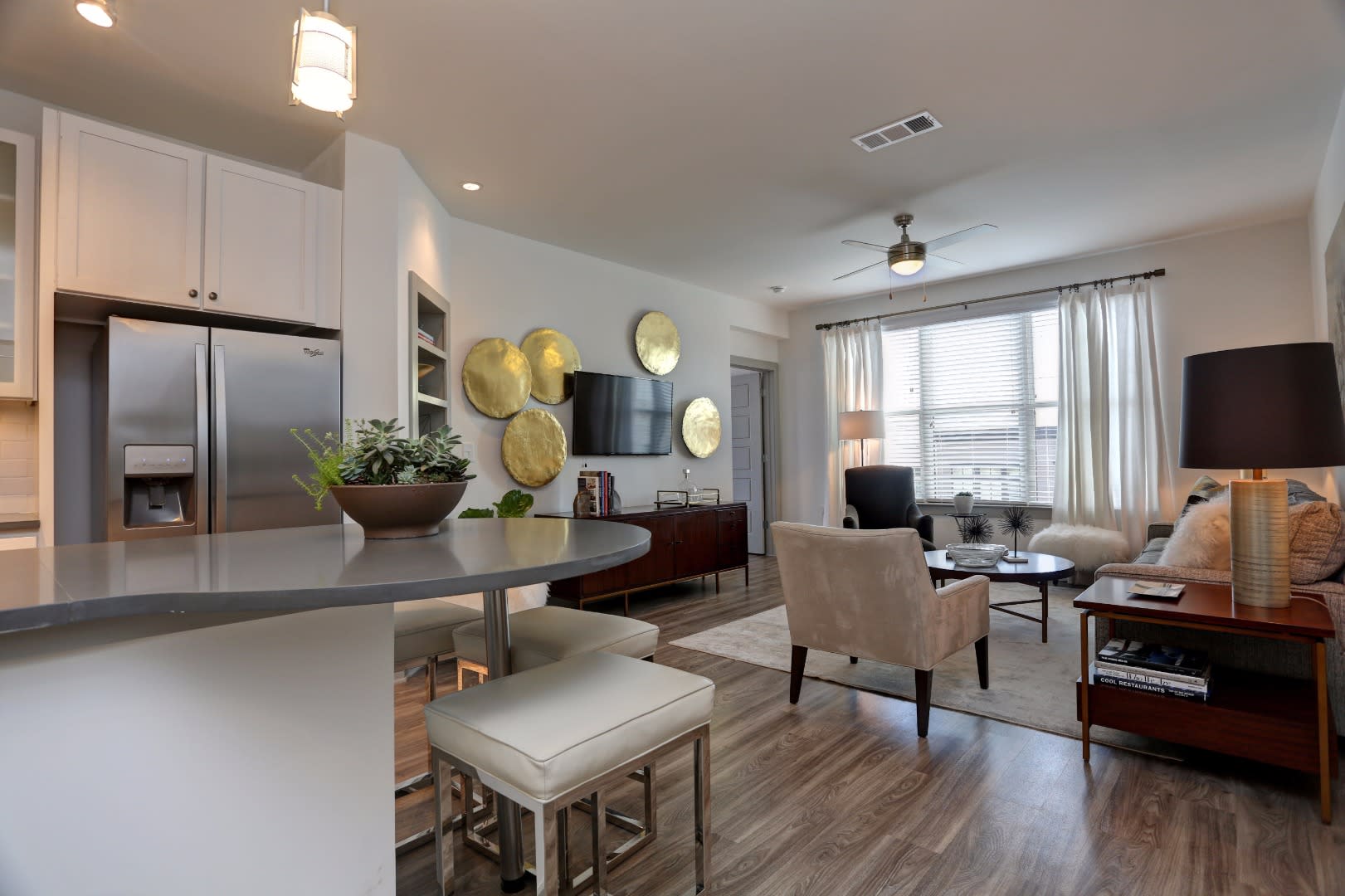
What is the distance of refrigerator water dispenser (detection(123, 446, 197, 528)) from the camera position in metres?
2.52

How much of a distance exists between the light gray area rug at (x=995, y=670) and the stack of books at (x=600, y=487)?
1114 millimetres

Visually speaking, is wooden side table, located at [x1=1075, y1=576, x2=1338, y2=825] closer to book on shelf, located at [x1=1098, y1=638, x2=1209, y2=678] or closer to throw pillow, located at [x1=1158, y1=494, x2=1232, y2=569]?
book on shelf, located at [x1=1098, y1=638, x2=1209, y2=678]

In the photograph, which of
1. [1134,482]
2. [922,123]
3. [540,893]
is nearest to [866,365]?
[1134,482]

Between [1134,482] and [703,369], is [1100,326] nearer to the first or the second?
[1134,482]

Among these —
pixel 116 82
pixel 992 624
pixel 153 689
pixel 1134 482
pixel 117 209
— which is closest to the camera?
pixel 153 689

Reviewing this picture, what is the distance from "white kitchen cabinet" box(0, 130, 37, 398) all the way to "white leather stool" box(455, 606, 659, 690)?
2.09 meters

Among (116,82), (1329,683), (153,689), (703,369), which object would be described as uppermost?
(116,82)

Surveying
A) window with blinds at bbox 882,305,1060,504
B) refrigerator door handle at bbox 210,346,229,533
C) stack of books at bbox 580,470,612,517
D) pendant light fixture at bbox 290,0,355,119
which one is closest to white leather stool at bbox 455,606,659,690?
pendant light fixture at bbox 290,0,355,119

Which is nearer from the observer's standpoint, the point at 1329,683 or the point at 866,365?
the point at 1329,683

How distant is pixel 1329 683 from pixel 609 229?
422cm

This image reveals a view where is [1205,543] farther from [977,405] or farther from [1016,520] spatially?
[977,405]

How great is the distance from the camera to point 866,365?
6.68m

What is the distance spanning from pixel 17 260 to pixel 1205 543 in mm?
4787

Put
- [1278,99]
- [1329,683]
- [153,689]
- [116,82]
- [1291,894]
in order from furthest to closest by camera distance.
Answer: [1278,99]
[116,82]
[1329,683]
[1291,894]
[153,689]
